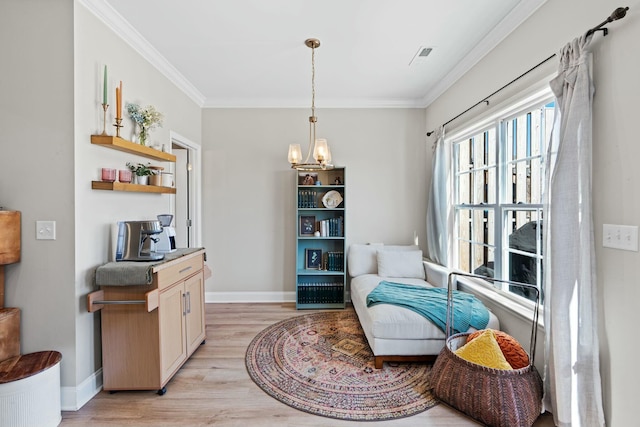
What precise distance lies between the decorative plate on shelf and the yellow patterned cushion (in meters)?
2.28

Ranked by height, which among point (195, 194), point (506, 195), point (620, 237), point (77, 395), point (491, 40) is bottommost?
point (77, 395)

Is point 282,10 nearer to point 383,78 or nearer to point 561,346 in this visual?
point 383,78

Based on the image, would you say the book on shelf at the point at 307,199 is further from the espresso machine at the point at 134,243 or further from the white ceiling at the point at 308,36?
the espresso machine at the point at 134,243

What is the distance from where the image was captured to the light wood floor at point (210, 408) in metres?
1.80

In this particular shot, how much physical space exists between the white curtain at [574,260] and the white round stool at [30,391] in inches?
116

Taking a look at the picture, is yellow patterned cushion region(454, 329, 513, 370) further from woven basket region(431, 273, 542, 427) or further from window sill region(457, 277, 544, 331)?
window sill region(457, 277, 544, 331)

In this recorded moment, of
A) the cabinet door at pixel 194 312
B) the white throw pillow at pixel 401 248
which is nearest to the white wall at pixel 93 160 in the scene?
the cabinet door at pixel 194 312

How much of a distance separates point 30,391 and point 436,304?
280 cm

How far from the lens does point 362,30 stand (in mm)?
2396

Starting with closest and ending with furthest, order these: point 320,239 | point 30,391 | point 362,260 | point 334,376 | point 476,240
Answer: point 30,391, point 334,376, point 476,240, point 362,260, point 320,239

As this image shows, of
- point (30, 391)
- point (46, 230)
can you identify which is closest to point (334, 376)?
point (30, 391)

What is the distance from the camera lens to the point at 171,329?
218 cm

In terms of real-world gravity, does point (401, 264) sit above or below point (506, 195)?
below

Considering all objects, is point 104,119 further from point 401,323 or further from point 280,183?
point 401,323
